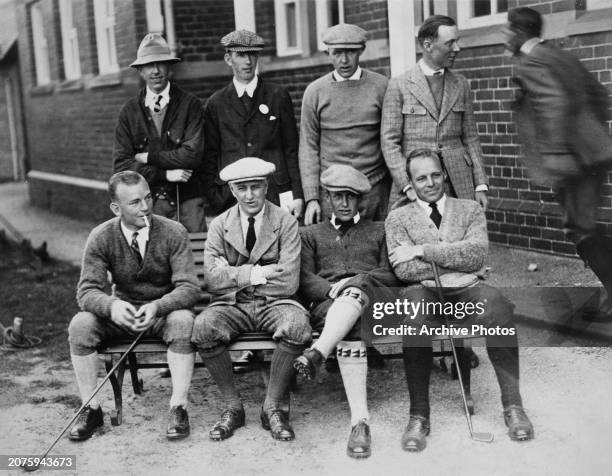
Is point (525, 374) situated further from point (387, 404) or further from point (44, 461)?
point (44, 461)

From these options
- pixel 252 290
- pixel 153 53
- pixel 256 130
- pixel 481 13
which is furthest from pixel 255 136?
pixel 481 13

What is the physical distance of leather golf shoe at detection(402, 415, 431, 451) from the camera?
399 cm

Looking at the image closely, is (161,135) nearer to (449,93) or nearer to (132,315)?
(132,315)

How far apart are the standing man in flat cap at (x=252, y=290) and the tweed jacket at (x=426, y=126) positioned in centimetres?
78

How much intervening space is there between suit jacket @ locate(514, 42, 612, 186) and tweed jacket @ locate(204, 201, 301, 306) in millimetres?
1388

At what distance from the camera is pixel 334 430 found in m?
4.32

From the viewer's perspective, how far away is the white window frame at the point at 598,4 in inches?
252

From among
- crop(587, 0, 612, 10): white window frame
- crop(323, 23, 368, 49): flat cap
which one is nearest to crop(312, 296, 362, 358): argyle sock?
crop(323, 23, 368, 49): flat cap

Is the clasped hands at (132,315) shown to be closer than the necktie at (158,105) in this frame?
Yes

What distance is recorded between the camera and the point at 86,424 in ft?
14.4

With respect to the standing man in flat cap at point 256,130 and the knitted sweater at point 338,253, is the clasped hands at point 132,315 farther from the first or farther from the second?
the standing man in flat cap at point 256,130

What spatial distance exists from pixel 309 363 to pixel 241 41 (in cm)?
196

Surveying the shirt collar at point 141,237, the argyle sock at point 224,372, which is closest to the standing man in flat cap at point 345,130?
the shirt collar at point 141,237

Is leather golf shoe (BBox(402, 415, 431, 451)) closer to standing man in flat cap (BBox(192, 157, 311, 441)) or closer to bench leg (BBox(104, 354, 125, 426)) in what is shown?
standing man in flat cap (BBox(192, 157, 311, 441))
